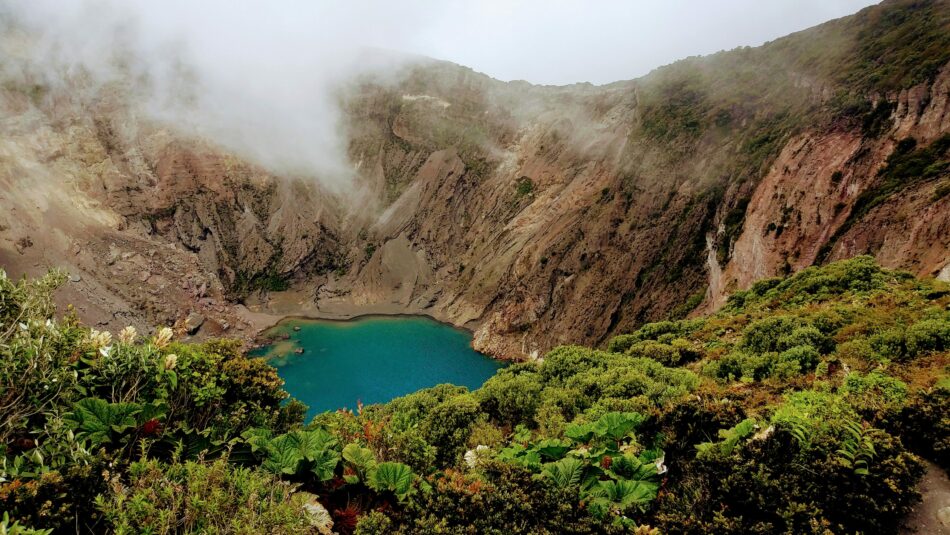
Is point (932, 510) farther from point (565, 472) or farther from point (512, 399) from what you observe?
point (512, 399)

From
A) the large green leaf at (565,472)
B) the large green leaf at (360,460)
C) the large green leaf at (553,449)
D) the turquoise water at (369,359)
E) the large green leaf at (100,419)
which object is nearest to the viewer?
the large green leaf at (100,419)

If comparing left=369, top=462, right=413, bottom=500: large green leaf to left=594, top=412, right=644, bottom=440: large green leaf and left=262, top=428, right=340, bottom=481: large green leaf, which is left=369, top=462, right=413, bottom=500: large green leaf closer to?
left=262, top=428, right=340, bottom=481: large green leaf

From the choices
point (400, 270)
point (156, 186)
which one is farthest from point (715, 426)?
point (156, 186)

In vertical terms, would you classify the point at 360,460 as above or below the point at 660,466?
below

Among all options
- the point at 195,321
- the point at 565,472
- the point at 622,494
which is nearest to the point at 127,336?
the point at 565,472

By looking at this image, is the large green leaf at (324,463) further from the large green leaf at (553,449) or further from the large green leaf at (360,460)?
the large green leaf at (553,449)

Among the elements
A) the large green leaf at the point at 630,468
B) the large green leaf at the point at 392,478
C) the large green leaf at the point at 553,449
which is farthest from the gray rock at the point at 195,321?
the large green leaf at the point at 630,468

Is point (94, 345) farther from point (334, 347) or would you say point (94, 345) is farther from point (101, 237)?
point (101, 237)

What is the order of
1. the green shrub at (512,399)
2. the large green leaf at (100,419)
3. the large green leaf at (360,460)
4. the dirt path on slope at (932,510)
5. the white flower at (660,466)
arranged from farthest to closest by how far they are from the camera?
1. the green shrub at (512,399)
2. the large green leaf at (360,460)
3. the white flower at (660,466)
4. the large green leaf at (100,419)
5. the dirt path on slope at (932,510)
